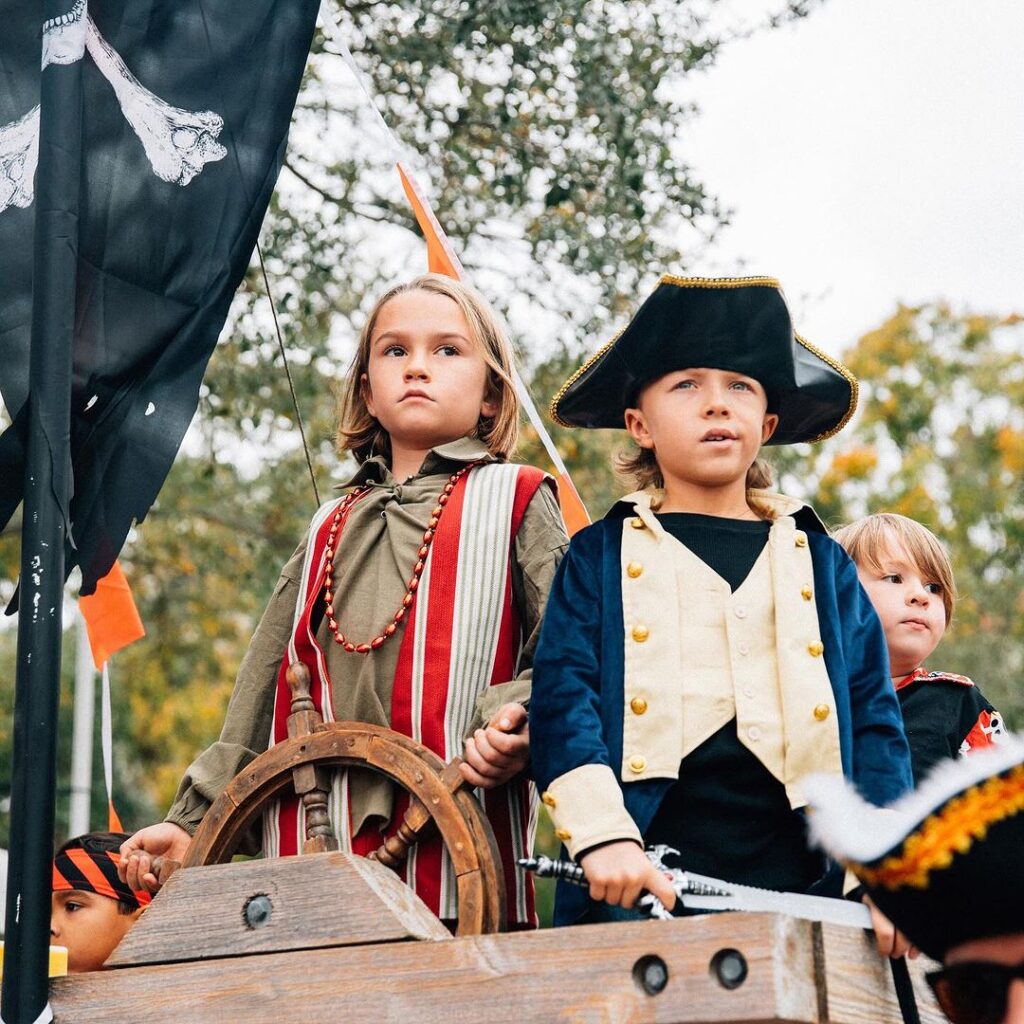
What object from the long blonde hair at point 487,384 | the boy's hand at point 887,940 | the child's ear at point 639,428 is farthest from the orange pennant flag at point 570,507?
the boy's hand at point 887,940

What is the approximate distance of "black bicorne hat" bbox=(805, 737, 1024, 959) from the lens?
185 centimetres

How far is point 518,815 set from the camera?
3.21 m

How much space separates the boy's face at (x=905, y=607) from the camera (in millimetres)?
4098

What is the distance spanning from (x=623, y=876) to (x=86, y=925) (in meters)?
2.26

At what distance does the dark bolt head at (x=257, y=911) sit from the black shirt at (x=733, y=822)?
0.66 m

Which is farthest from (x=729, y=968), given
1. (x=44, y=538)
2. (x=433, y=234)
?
(x=433, y=234)

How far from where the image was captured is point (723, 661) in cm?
296

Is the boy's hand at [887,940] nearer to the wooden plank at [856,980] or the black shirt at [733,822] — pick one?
the wooden plank at [856,980]

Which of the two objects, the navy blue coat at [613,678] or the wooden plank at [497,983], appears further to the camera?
the navy blue coat at [613,678]

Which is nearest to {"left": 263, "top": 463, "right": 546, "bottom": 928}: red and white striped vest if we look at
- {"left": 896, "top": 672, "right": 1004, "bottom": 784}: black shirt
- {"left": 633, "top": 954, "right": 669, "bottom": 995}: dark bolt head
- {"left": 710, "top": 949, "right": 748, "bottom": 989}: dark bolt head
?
{"left": 633, "top": 954, "right": 669, "bottom": 995}: dark bolt head

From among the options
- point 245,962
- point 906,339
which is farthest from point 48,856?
point 906,339

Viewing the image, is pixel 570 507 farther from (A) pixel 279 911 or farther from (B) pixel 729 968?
(B) pixel 729 968

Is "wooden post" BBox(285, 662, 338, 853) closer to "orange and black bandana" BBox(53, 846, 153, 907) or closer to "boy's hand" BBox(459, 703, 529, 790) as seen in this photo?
"boy's hand" BBox(459, 703, 529, 790)

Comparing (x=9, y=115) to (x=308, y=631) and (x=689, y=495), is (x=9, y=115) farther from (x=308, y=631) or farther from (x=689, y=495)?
(x=689, y=495)
